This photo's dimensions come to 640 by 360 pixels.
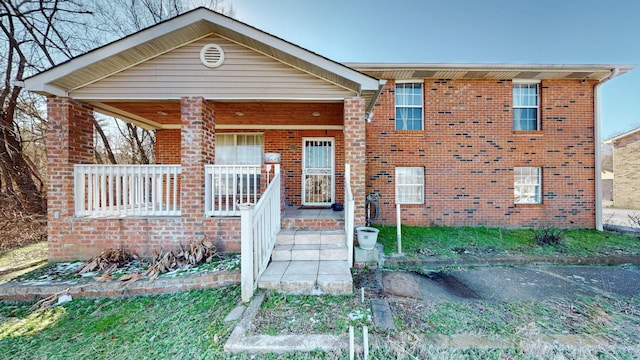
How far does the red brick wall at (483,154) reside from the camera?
726cm

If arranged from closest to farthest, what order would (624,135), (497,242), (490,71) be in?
(497,242), (490,71), (624,135)

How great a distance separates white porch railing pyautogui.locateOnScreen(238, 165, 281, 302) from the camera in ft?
10.2

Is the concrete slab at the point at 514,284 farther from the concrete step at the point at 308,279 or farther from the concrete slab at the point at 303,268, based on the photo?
the concrete slab at the point at 303,268

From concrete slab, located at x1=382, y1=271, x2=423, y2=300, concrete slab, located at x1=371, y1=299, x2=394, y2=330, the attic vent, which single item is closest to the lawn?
concrete slab, located at x1=371, y1=299, x2=394, y2=330

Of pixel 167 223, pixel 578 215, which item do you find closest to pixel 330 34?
pixel 167 223

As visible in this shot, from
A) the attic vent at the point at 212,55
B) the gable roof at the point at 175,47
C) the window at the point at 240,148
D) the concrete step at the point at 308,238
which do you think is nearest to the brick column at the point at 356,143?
the gable roof at the point at 175,47

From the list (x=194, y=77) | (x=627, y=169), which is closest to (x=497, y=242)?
(x=194, y=77)

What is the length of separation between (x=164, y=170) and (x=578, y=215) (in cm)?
1142

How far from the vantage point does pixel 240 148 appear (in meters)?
7.88

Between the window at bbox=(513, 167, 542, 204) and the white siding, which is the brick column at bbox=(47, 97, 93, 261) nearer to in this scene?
the white siding

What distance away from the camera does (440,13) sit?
1123cm

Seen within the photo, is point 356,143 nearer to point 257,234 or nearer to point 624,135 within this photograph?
point 257,234

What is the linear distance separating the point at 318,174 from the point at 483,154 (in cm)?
509

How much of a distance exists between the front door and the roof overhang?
2.55 meters
